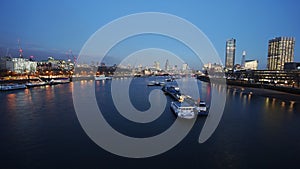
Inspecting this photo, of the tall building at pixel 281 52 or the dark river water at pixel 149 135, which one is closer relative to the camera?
the dark river water at pixel 149 135

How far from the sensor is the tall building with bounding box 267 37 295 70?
118 ft

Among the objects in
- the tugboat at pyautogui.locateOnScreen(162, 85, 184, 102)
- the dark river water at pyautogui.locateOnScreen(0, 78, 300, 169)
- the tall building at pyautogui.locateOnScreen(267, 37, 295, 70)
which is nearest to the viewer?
the dark river water at pyautogui.locateOnScreen(0, 78, 300, 169)

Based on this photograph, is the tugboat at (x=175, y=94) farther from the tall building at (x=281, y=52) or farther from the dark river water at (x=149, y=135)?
the tall building at (x=281, y=52)

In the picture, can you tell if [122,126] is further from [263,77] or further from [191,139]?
[263,77]

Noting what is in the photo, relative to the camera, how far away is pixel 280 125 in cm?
483

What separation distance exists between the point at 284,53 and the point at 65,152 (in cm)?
4293

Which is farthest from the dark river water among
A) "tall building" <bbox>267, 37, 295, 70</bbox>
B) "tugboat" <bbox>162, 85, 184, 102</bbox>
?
"tall building" <bbox>267, 37, 295, 70</bbox>

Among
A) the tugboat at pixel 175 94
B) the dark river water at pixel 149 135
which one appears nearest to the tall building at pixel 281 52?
the tugboat at pixel 175 94

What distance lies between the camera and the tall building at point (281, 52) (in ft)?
118

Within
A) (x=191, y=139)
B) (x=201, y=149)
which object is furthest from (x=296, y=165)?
(x=191, y=139)

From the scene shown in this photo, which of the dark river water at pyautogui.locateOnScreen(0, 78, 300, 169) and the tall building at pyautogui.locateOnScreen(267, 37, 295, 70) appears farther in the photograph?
the tall building at pyautogui.locateOnScreen(267, 37, 295, 70)

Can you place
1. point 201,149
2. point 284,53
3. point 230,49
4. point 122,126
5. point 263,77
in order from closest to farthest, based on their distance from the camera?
point 201,149 < point 122,126 < point 263,77 < point 284,53 < point 230,49

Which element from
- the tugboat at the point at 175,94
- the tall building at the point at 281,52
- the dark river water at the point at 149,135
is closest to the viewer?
the dark river water at the point at 149,135

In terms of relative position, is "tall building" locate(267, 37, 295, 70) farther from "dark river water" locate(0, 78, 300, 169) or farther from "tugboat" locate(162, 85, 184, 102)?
"dark river water" locate(0, 78, 300, 169)
